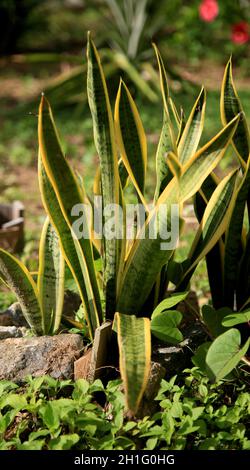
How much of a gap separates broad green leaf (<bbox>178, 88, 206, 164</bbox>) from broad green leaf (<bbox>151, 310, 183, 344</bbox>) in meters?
0.49

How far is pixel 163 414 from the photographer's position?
73.7 inches

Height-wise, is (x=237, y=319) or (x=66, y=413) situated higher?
(x=237, y=319)

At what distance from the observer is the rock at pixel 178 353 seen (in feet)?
6.95

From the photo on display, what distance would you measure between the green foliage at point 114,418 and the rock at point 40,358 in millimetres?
47

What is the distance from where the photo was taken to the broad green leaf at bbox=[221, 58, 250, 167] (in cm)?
225

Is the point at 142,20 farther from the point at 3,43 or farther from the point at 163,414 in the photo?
the point at 163,414

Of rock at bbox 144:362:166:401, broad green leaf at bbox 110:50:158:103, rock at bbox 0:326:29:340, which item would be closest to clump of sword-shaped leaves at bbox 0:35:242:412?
rock at bbox 144:362:166:401


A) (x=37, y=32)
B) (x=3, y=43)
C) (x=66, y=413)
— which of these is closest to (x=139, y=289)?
(x=66, y=413)

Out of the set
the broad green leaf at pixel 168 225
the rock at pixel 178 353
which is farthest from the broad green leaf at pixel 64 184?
the rock at pixel 178 353

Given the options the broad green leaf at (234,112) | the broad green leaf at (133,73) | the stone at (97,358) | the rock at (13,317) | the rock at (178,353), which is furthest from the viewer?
the broad green leaf at (133,73)

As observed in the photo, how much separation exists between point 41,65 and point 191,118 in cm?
616

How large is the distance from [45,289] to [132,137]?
1.72ft

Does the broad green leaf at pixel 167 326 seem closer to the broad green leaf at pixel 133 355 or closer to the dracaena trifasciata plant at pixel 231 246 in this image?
the broad green leaf at pixel 133 355

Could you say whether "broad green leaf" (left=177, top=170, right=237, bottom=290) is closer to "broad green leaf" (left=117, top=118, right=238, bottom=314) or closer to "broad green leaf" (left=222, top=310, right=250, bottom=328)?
"broad green leaf" (left=117, top=118, right=238, bottom=314)
